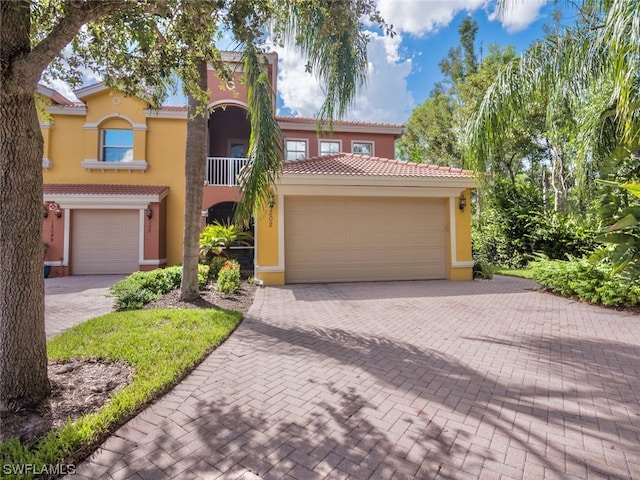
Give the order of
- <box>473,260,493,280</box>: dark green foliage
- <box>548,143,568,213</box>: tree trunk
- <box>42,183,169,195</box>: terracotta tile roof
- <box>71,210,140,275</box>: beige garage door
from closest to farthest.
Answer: <box>473,260,493,280</box>: dark green foliage < <box>42,183,169,195</box>: terracotta tile roof < <box>71,210,140,275</box>: beige garage door < <box>548,143,568,213</box>: tree trunk

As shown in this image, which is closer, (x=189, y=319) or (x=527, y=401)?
(x=527, y=401)

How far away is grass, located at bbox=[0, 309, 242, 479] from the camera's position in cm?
219

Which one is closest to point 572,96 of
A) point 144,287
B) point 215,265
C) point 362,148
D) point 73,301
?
point 144,287

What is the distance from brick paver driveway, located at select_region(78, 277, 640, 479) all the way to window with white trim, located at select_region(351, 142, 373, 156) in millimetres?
13460

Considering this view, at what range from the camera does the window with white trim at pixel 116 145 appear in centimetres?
1349

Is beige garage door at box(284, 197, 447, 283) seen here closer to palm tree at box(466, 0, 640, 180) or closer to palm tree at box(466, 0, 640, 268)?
palm tree at box(466, 0, 640, 268)

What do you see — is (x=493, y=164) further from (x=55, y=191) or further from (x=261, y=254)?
(x=55, y=191)

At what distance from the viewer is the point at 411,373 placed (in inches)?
142

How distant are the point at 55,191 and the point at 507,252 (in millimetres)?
18703

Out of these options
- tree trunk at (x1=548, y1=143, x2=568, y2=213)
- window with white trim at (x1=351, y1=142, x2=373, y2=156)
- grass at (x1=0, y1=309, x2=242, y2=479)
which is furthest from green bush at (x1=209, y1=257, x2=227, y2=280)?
tree trunk at (x1=548, y1=143, x2=568, y2=213)

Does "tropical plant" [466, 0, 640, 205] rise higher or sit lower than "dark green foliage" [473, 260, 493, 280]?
higher

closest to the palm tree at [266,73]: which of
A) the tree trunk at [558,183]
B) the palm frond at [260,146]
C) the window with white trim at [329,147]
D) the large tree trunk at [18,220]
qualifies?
the palm frond at [260,146]

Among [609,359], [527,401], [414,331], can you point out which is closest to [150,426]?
[527,401]

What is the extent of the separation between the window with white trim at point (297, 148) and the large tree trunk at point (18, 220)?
1435cm
